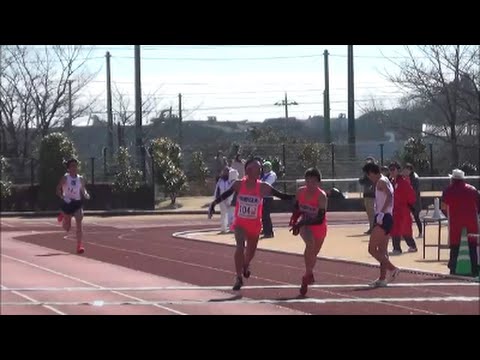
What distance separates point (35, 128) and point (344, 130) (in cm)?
2267

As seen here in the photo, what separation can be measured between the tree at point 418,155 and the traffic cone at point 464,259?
73.1ft

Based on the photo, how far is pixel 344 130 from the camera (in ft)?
168

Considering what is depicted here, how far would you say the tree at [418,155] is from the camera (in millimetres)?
36750

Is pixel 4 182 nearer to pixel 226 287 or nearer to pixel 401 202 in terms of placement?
pixel 401 202

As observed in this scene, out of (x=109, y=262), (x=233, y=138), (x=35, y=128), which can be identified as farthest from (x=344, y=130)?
(x=109, y=262)

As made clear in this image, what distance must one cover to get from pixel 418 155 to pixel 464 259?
22753mm

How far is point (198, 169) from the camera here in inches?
1522

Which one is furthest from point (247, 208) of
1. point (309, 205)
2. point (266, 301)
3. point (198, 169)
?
point (198, 169)

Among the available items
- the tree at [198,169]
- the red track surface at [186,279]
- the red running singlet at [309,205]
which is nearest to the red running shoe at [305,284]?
the red track surface at [186,279]

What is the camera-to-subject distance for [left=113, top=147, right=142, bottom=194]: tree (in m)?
34.4

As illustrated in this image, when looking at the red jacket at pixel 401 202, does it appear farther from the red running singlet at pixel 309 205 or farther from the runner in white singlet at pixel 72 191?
the runner in white singlet at pixel 72 191

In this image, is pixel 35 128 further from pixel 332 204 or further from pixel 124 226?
pixel 332 204

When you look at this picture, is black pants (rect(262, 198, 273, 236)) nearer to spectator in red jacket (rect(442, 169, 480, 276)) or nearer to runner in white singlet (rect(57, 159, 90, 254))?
runner in white singlet (rect(57, 159, 90, 254))

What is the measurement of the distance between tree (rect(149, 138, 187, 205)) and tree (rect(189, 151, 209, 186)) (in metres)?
0.68
